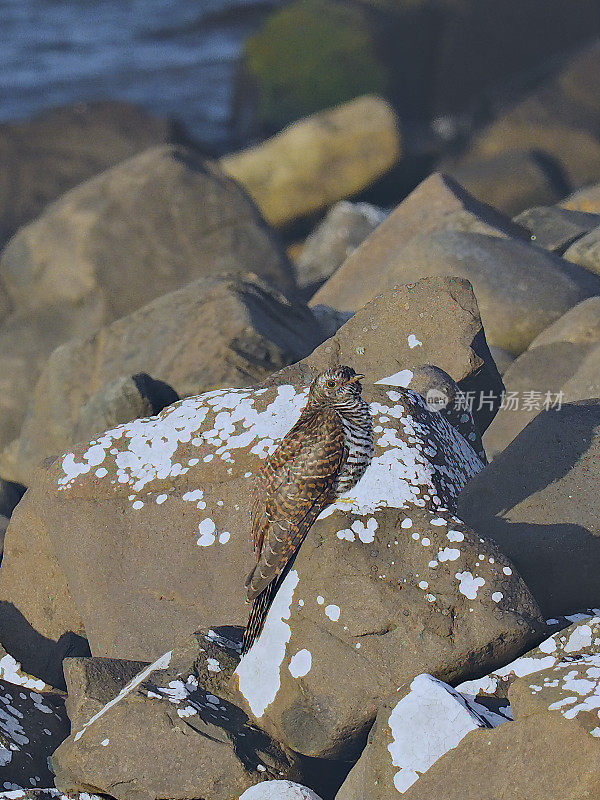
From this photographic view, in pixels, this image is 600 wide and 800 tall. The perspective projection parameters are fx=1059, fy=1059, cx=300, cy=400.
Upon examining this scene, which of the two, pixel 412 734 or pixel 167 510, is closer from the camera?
pixel 412 734

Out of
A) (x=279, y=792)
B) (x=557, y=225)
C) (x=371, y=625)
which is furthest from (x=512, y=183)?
(x=279, y=792)

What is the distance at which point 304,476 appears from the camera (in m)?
5.05

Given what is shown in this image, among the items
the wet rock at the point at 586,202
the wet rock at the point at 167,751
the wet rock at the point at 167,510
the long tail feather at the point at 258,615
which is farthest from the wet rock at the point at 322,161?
the wet rock at the point at 167,751

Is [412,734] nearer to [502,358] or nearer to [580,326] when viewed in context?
[580,326]

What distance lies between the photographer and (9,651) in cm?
638

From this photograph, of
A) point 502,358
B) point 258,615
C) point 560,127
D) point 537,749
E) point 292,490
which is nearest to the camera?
point 537,749

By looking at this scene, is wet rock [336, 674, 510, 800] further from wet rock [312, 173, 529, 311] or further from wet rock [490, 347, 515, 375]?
wet rock [312, 173, 529, 311]

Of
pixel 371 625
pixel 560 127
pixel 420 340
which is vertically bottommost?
pixel 560 127

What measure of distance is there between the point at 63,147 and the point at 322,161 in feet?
16.0

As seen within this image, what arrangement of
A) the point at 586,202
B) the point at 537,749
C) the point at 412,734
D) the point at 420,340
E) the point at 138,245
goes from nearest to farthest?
the point at 537,749, the point at 412,734, the point at 420,340, the point at 138,245, the point at 586,202

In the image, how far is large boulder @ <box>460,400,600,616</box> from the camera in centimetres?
545

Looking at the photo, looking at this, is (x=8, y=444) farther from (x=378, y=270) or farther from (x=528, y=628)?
(x=528, y=628)

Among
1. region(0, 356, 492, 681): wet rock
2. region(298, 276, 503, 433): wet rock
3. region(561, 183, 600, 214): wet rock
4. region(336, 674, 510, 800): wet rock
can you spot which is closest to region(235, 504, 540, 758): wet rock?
region(336, 674, 510, 800): wet rock

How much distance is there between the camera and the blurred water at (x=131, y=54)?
29.3m
